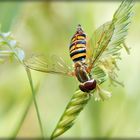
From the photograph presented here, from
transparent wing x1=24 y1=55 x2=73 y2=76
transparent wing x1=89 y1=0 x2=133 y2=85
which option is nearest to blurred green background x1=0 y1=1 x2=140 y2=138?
transparent wing x1=24 y1=55 x2=73 y2=76

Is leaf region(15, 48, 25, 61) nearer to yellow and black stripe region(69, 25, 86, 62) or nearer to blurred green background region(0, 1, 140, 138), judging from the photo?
yellow and black stripe region(69, 25, 86, 62)

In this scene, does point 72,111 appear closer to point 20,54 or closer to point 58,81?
point 20,54

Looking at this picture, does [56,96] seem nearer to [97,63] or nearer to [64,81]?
[64,81]

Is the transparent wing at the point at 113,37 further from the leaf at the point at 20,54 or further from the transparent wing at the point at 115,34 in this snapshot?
the leaf at the point at 20,54

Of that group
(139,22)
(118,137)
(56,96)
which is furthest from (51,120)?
(139,22)

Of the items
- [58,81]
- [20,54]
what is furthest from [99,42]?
[58,81]

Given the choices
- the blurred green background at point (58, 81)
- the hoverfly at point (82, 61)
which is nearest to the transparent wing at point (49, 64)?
the hoverfly at point (82, 61)
